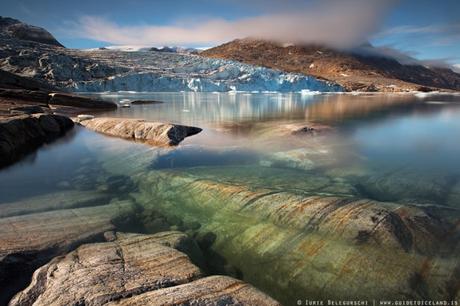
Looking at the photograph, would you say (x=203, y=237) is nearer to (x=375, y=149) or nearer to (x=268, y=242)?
(x=268, y=242)

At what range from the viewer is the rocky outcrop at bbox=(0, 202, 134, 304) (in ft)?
16.1

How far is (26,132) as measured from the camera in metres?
16.2

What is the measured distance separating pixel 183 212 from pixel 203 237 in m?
1.28

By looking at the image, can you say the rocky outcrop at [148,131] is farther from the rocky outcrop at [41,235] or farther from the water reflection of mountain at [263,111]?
the rocky outcrop at [41,235]

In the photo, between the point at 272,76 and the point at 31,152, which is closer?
the point at 31,152

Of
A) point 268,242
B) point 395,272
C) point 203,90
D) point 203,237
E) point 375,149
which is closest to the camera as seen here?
point 395,272

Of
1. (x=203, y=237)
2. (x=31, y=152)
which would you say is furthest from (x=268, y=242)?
(x=31, y=152)

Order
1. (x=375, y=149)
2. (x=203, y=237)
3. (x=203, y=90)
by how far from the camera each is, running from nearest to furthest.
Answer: (x=203, y=237) < (x=375, y=149) < (x=203, y=90)

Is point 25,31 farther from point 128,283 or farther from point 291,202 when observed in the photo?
point 128,283

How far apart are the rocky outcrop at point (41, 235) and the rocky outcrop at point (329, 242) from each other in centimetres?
170

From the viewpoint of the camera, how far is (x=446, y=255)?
5348 millimetres

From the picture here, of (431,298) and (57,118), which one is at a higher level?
(57,118)

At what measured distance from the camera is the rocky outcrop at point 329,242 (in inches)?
194

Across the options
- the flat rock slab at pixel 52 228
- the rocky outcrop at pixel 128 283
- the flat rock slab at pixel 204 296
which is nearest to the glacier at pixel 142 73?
the flat rock slab at pixel 52 228
